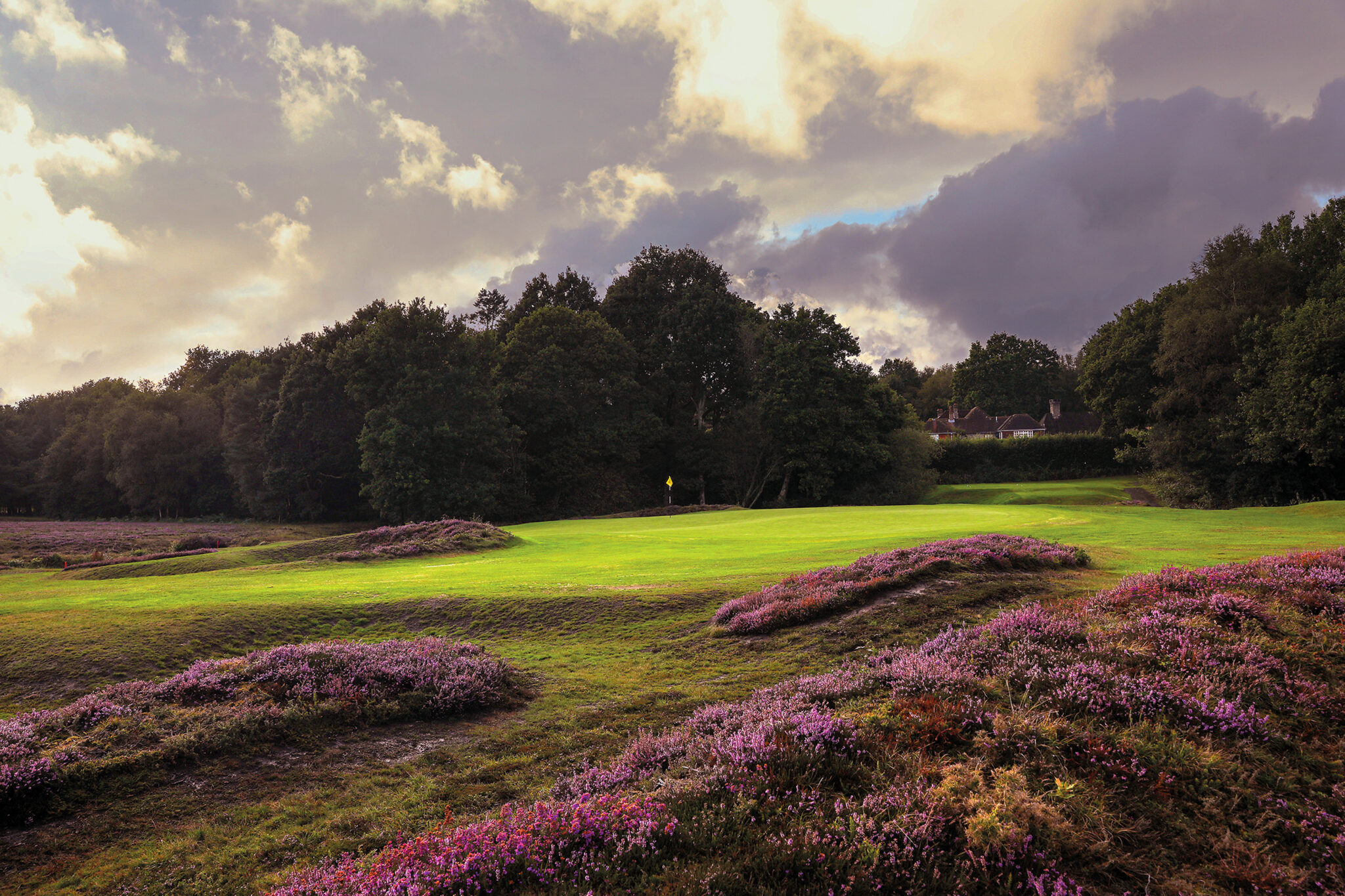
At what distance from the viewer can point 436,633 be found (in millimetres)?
13227

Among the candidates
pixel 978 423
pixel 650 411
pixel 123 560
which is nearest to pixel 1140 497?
pixel 650 411

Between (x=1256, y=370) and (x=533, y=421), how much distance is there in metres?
53.8

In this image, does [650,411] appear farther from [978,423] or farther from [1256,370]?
[978,423]

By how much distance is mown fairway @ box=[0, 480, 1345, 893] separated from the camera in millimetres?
5199

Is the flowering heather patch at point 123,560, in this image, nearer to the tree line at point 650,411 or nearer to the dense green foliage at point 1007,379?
the tree line at point 650,411

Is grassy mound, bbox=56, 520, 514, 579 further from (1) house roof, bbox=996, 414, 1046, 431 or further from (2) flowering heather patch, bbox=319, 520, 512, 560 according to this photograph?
(1) house roof, bbox=996, 414, 1046, 431

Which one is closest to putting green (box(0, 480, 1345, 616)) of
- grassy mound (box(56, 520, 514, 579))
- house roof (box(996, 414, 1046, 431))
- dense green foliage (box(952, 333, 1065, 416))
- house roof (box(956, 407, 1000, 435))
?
grassy mound (box(56, 520, 514, 579))

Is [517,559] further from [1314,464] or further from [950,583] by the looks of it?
[1314,464]

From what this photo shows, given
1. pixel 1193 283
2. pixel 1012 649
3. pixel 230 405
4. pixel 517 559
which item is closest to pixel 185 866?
pixel 1012 649

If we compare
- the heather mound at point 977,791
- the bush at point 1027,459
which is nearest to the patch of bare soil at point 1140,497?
the bush at point 1027,459

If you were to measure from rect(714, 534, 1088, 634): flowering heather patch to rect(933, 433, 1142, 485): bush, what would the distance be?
66.8 meters

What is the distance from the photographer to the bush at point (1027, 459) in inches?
3000

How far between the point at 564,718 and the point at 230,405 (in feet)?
259

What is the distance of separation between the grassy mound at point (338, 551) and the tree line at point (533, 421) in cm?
2156
